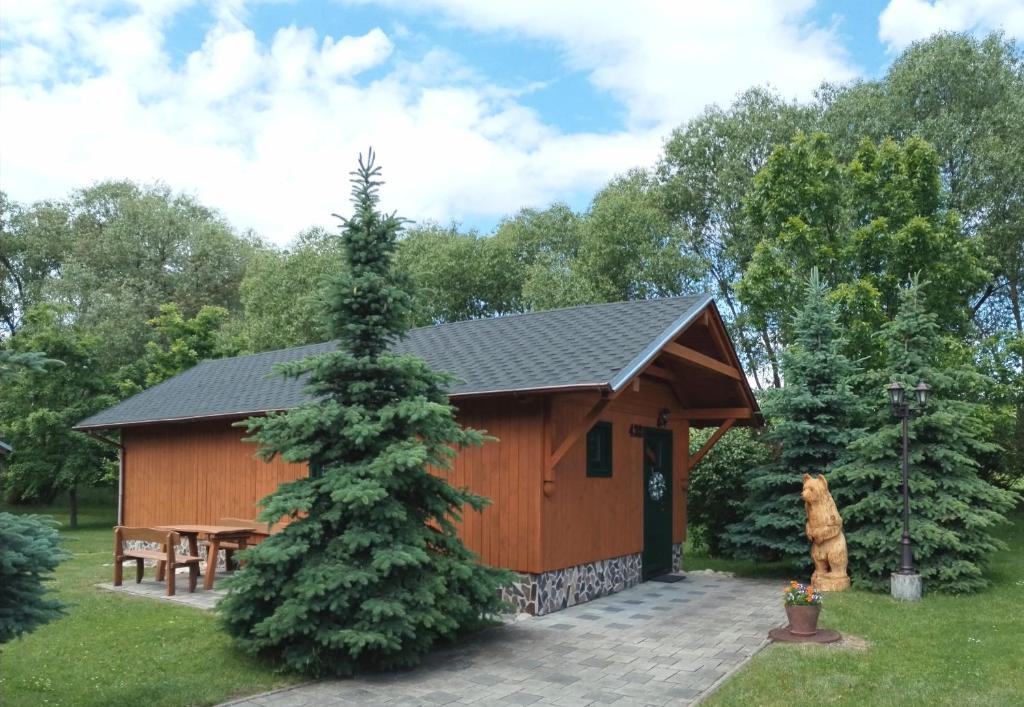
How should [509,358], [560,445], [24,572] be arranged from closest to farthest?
[24,572]
[560,445]
[509,358]

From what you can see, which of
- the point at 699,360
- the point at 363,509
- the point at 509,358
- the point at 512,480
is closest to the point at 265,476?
the point at 509,358

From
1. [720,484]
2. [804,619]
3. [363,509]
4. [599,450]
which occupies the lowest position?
[804,619]

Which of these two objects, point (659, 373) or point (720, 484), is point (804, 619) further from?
point (720, 484)

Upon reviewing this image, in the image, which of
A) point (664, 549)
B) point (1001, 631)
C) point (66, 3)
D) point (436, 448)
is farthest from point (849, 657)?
point (66, 3)

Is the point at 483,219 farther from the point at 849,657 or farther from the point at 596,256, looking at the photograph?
the point at 849,657

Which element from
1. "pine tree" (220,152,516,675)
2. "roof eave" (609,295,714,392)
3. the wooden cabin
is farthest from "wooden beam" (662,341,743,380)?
"pine tree" (220,152,516,675)

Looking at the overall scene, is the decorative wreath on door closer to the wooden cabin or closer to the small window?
the wooden cabin

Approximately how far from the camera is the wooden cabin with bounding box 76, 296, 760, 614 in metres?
8.84

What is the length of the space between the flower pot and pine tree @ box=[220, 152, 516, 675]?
9.12ft

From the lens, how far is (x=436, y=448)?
7.02m

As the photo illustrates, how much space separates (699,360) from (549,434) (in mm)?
2717

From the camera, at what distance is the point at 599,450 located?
1036cm

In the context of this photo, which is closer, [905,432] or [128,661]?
[128,661]

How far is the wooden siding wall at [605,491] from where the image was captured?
9.12m
